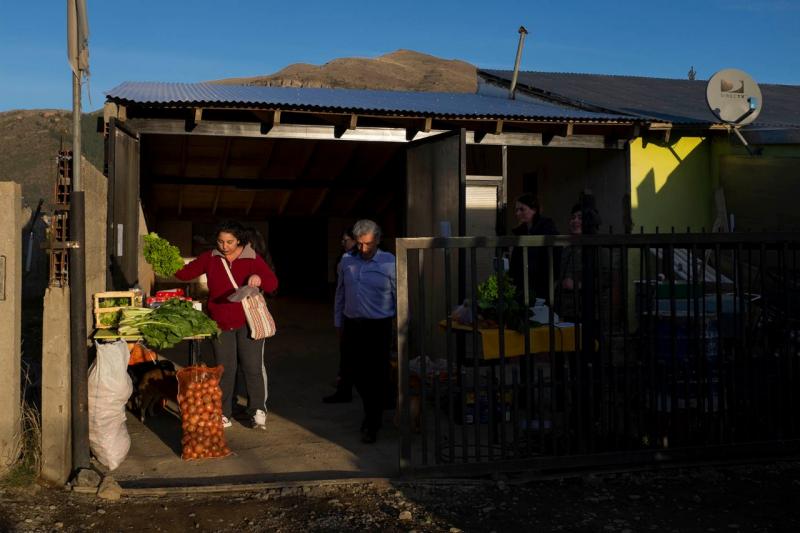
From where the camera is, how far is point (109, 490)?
5.21 meters

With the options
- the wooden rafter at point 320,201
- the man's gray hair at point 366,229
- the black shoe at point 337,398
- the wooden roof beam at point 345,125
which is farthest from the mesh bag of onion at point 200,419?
the wooden rafter at point 320,201

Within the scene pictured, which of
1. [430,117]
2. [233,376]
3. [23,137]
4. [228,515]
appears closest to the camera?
[228,515]

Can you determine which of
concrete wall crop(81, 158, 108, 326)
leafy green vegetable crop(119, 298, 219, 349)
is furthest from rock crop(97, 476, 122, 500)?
concrete wall crop(81, 158, 108, 326)

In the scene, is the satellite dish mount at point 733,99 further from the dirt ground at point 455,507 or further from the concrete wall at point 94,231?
the concrete wall at point 94,231

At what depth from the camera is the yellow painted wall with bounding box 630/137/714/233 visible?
11664 millimetres

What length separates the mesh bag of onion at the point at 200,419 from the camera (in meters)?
6.07

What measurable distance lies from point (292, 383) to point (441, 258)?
253cm

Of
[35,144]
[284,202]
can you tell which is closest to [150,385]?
[284,202]

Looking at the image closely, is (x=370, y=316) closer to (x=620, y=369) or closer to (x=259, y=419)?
(x=259, y=419)

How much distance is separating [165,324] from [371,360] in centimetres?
158

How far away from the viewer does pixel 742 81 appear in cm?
1136

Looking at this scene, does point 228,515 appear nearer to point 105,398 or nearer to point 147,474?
point 147,474

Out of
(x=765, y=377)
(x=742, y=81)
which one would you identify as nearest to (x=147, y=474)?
(x=765, y=377)

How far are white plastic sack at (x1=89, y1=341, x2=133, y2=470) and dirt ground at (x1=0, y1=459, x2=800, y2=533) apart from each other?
508 millimetres
